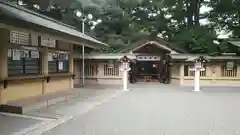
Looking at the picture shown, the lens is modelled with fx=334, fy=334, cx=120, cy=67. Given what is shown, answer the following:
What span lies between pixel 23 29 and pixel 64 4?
24.1 metres

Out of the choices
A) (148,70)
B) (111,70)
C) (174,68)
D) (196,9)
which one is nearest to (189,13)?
(196,9)

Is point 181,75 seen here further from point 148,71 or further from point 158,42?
point 148,71

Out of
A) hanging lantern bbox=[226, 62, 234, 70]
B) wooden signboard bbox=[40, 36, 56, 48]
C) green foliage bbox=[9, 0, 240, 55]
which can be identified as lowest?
hanging lantern bbox=[226, 62, 234, 70]

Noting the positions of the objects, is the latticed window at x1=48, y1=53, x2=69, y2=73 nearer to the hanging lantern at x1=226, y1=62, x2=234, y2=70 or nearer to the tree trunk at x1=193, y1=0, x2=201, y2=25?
the hanging lantern at x1=226, y1=62, x2=234, y2=70

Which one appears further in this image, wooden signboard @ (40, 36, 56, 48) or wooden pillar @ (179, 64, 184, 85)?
wooden pillar @ (179, 64, 184, 85)

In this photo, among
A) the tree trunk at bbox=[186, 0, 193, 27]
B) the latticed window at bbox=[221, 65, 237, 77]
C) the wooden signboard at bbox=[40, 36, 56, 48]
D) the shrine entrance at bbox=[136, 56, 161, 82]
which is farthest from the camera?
the tree trunk at bbox=[186, 0, 193, 27]

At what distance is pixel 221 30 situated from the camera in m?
36.1

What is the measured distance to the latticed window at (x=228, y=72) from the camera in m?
29.2

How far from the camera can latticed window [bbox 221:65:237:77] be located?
29.2 meters

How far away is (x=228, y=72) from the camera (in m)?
29.5

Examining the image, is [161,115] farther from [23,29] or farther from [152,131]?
[23,29]

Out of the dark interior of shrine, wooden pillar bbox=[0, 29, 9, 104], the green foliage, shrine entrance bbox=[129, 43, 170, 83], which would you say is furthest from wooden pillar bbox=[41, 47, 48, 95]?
the dark interior of shrine

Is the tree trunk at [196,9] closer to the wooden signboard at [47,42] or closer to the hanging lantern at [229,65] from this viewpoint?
Result: the hanging lantern at [229,65]

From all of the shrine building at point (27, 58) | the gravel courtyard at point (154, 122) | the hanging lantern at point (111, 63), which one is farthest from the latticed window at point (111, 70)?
the gravel courtyard at point (154, 122)
